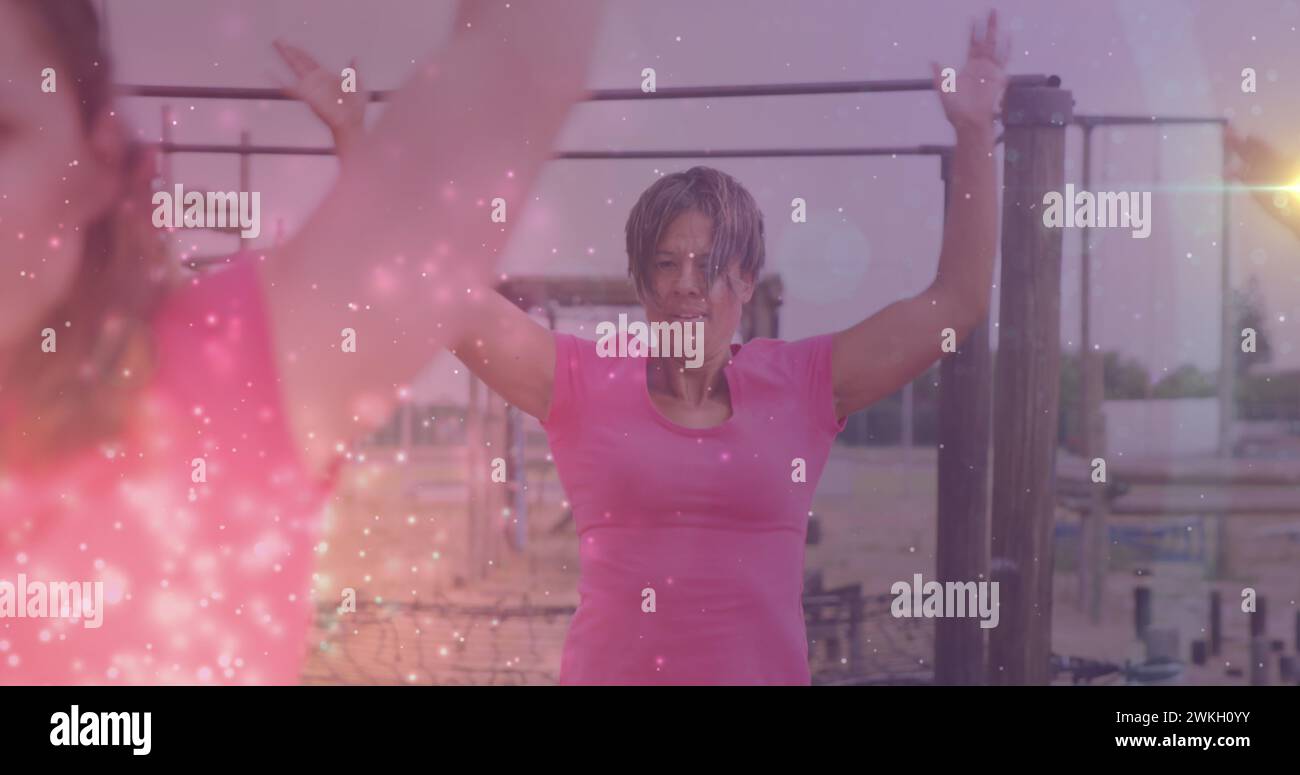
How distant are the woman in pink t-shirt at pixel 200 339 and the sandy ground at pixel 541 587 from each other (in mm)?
394

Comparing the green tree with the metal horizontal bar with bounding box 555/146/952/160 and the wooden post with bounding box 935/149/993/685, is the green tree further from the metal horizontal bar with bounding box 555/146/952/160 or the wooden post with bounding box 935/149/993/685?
the metal horizontal bar with bounding box 555/146/952/160

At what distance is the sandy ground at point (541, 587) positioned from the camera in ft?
5.00

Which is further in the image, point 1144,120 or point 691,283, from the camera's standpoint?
point 1144,120

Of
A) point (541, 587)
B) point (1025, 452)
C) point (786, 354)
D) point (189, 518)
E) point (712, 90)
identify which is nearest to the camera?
point (189, 518)

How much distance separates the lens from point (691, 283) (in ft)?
4.28

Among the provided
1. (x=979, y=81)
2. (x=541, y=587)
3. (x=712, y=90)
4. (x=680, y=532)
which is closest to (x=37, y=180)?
(x=680, y=532)

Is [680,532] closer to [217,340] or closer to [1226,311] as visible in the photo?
[217,340]

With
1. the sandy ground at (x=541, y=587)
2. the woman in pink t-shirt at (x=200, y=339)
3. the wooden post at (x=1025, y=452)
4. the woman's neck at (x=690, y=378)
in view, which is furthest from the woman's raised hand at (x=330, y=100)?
the wooden post at (x=1025, y=452)

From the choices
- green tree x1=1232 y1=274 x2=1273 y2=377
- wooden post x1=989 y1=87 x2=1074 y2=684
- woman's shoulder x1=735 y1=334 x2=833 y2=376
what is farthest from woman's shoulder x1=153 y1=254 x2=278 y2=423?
green tree x1=1232 y1=274 x2=1273 y2=377

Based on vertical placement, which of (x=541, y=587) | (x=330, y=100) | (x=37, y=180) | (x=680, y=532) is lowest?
(x=541, y=587)

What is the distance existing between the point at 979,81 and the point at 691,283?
478 millimetres

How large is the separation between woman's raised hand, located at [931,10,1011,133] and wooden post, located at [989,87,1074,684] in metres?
0.28

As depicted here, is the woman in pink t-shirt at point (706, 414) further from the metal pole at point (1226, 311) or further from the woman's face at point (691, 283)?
the metal pole at point (1226, 311)
